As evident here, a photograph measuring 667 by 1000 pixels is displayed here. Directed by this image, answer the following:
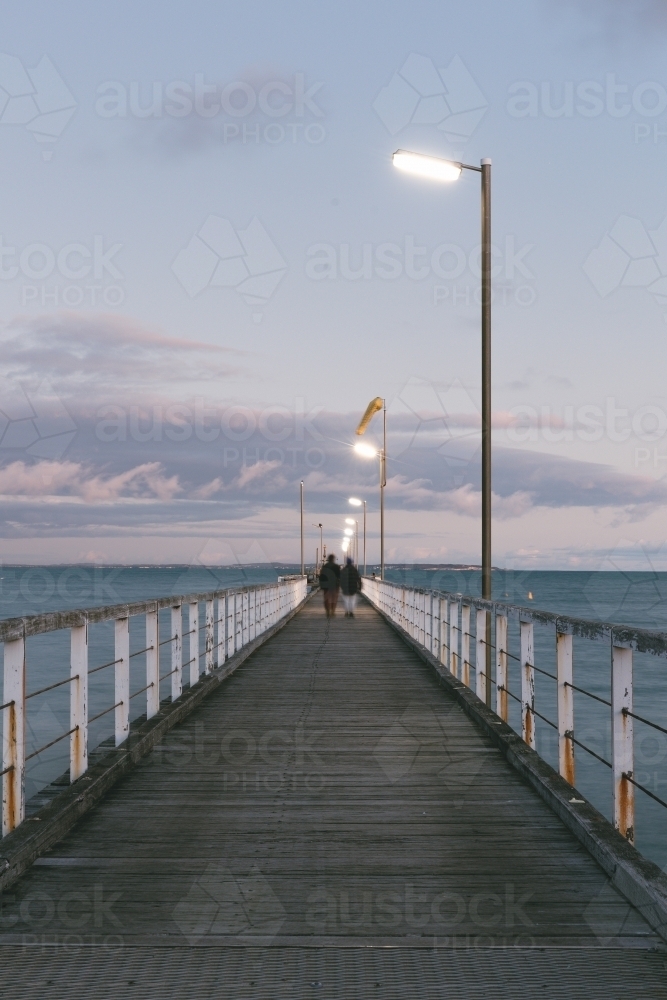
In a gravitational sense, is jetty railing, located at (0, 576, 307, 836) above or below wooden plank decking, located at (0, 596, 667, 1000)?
above

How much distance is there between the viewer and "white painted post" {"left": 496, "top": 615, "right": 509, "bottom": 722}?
27.7 feet

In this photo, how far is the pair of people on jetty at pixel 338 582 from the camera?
28.5 metres

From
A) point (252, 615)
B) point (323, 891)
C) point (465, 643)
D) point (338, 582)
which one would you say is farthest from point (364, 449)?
point (323, 891)

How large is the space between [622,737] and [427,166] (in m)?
9.46

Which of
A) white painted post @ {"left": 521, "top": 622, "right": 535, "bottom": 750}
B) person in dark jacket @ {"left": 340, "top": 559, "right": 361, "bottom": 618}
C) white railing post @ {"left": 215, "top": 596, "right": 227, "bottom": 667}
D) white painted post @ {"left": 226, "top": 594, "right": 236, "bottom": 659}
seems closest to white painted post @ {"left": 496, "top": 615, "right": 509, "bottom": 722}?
white painted post @ {"left": 521, "top": 622, "right": 535, "bottom": 750}

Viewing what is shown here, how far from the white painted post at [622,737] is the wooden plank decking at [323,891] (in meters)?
0.34

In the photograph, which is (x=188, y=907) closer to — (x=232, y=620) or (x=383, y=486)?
(x=232, y=620)

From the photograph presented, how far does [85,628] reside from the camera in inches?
240

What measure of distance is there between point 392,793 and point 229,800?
3.61 feet

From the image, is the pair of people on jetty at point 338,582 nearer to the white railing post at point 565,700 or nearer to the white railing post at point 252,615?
the white railing post at point 252,615

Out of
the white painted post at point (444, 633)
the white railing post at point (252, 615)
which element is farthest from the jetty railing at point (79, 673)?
the white railing post at point (252, 615)

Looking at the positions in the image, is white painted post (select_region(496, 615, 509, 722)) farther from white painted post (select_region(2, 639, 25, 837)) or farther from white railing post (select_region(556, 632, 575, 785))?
white painted post (select_region(2, 639, 25, 837))

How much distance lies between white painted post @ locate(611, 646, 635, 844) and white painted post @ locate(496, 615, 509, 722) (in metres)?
3.31

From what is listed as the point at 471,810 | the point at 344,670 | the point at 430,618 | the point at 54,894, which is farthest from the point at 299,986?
the point at 430,618
